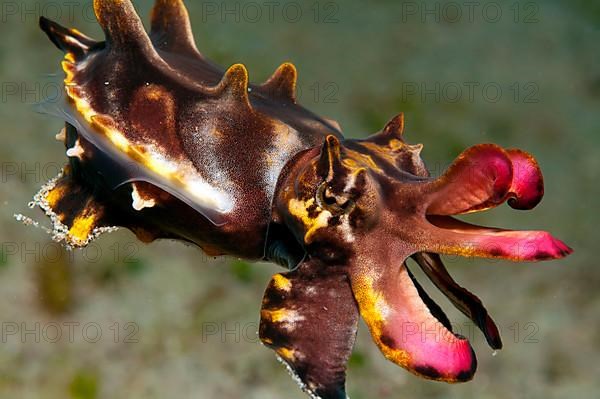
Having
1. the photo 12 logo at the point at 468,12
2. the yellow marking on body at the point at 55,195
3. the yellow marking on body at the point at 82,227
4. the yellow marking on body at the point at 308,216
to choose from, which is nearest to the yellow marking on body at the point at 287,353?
the yellow marking on body at the point at 308,216

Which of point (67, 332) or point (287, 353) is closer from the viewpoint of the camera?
point (287, 353)

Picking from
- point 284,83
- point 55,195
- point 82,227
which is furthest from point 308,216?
point 55,195

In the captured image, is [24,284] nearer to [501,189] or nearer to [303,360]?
[303,360]

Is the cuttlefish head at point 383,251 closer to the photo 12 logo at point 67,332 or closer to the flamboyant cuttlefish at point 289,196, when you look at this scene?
the flamboyant cuttlefish at point 289,196

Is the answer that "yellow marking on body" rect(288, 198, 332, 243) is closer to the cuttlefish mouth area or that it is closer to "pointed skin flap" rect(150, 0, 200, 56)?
the cuttlefish mouth area

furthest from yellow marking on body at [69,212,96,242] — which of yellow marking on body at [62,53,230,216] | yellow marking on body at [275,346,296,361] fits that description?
yellow marking on body at [275,346,296,361]

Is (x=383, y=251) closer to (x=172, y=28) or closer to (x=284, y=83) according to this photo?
(x=284, y=83)

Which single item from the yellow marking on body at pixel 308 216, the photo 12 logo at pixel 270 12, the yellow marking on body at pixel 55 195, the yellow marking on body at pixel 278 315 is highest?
the yellow marking on body at pixel 308 216
